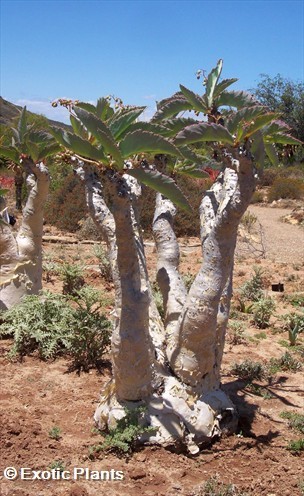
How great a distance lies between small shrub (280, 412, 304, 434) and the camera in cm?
404

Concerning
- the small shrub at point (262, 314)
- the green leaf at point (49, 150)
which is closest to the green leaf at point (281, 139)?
the green leaf at point (49, 150)

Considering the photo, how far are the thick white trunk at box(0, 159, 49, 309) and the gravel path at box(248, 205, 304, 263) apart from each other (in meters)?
5.49

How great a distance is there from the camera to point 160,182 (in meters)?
3.05

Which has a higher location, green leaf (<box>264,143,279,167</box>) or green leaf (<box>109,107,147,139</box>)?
green leaf (<box>109,107,147,139</box>)

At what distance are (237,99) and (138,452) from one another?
2.19m

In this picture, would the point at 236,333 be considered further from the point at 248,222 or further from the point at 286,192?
the point at 286,192

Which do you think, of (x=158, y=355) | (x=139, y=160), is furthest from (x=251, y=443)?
(x=139, y=160)

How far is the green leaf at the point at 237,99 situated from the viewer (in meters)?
3.43

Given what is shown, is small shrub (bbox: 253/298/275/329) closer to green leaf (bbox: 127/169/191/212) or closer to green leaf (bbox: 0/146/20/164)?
green leaf (bbox: 0/146/20/164)

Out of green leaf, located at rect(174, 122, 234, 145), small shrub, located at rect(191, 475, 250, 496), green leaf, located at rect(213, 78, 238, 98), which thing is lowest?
small shrub, located at rect(191, 475, 250, 496)

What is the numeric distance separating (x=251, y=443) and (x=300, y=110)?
30.1 meters

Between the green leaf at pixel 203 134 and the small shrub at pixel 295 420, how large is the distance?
2.10 metres

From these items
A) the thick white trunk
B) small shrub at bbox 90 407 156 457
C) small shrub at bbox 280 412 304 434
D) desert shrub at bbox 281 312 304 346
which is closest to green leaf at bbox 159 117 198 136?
small shrub at bbox 90 407 156 457

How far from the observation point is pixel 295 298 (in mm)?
7816
